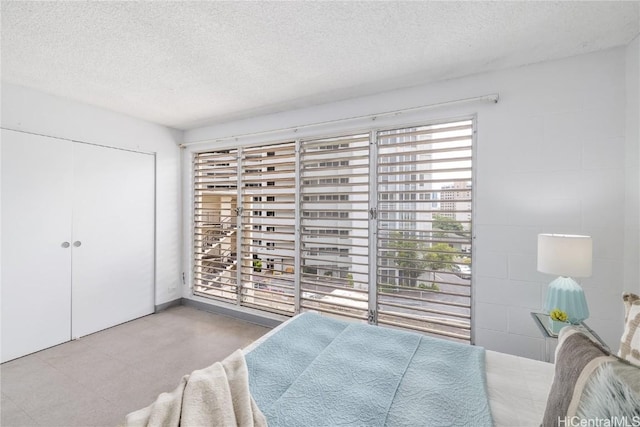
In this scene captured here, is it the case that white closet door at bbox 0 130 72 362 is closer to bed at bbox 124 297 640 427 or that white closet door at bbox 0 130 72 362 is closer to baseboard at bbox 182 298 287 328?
baseboard at bbox 182 298 287 328

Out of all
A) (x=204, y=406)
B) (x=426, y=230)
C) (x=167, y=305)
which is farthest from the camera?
(x=167, y=305)

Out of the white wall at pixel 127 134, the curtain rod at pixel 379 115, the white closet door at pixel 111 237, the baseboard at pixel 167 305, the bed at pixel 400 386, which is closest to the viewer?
the bed at pixel 400 386

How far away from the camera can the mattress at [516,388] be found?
1123 mm

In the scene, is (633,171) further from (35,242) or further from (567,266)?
(35,242)

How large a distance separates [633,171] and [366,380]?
6.93ft

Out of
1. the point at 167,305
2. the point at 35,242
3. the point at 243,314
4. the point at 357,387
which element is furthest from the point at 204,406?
the point at 167,305

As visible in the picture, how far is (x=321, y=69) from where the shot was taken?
2.29 metres

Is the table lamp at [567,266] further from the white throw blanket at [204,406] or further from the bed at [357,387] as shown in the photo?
the white throw blanket at [204,406]

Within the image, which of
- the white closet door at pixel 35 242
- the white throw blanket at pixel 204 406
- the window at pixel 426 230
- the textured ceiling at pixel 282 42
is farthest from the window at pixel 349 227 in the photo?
the white throw blanket at pixel 204 406

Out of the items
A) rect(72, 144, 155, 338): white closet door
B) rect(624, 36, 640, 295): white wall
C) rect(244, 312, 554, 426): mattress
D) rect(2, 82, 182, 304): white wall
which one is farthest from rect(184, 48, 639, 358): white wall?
rect(72, 144, 155, 338): white closet door

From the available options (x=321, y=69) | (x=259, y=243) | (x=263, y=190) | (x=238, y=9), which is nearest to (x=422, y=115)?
(x=321, y=69)

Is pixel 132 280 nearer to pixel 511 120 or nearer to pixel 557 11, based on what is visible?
pixel 511 120

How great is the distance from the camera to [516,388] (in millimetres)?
1293

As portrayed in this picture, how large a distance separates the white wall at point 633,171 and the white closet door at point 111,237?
A: 15.0ft
